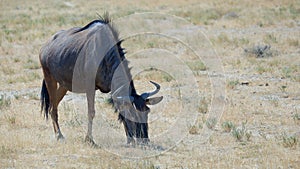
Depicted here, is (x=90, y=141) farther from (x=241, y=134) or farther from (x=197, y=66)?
(x=197, y=66)

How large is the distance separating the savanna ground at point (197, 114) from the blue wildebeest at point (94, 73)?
0.41 metres

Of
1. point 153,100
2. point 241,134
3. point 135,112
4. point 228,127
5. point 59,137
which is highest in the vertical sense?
point 153,100

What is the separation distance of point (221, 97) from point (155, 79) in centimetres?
270

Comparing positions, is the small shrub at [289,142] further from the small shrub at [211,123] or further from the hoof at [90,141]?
the hoof at [90,141]

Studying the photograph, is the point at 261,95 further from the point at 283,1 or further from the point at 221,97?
the point at 283,1

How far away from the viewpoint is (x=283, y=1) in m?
35.2

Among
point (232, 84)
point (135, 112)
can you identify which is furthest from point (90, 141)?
point (232, 84)

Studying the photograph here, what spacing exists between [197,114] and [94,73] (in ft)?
9.25

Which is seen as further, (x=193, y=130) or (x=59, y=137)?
(x=193, y=130)

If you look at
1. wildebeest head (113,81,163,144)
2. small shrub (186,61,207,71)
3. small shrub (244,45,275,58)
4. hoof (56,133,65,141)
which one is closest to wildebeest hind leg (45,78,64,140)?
hoof (56,133,65,141)

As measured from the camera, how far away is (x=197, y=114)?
1012cm

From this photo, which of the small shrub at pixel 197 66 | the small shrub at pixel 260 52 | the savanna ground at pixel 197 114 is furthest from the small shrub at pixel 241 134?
the small shrub at pixel 260 52

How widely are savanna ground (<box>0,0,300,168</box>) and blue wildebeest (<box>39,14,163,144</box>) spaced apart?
41 cm

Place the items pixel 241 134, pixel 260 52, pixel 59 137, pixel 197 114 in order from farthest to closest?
pixel 260 52, pixel 197 114, pixel 59 137, pixel 241 134
